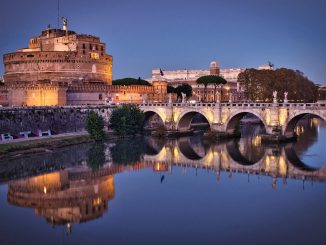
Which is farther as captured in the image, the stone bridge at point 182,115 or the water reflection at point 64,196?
the stone bridge at point 182,115

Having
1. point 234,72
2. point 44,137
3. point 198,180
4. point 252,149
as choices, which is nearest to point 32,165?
point 44,137

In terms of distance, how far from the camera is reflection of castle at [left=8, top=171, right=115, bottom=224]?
54.2 ft

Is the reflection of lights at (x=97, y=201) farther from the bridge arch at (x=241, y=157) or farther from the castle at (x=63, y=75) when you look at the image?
the castle at (x=63, y=75)

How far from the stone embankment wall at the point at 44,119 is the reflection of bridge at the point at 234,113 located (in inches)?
253

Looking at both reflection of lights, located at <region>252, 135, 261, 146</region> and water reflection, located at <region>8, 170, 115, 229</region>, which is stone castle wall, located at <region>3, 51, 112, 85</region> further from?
water reflection, located at <region>8, 170, 115, 229</region>

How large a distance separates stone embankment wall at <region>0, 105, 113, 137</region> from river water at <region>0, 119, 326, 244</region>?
193 inches

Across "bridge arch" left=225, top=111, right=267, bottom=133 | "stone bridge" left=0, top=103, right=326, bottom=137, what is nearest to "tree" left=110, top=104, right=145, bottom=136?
"stone bridge" left=0, top=103, right=326, bottom=137

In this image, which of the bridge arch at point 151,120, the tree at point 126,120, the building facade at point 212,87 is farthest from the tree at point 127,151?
the building facade at point 212,87

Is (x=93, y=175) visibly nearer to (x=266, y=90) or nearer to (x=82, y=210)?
(x=82, y=210)

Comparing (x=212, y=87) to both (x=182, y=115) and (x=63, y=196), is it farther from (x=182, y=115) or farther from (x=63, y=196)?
(x=63, y=196)

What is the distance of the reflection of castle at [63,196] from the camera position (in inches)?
650

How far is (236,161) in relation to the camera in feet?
86.1

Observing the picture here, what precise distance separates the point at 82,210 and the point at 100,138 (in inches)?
666

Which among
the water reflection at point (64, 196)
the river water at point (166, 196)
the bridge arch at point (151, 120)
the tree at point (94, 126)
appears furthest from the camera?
the bridge arch at point (151, 120)
